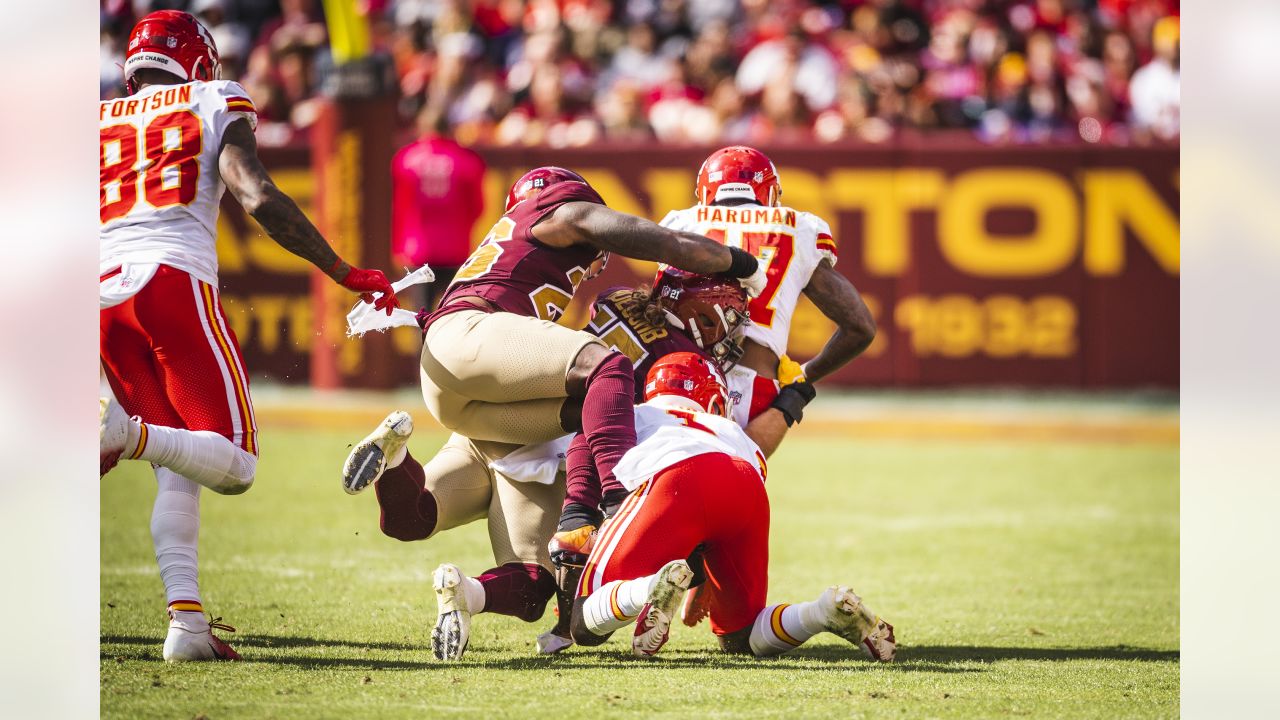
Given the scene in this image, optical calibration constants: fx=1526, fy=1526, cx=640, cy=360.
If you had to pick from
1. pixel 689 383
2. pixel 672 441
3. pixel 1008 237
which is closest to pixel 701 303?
pixel 689 383

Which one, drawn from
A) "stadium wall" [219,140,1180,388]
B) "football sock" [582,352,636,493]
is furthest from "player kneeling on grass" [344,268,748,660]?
"stadium wall" [219,140,1180,388]

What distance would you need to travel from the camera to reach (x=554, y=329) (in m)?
4.29

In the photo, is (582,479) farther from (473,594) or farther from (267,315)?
(267,315)

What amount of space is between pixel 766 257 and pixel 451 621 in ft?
5.36

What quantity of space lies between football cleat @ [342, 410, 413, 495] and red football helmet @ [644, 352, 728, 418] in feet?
2.33

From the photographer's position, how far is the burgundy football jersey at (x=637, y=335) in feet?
15.3

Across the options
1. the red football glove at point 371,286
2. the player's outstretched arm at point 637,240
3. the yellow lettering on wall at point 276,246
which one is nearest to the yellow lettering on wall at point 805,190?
the yellow lettering on wall at point 276,246

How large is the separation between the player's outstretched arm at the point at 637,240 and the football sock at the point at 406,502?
0.80m

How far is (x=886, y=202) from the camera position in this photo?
11.5m

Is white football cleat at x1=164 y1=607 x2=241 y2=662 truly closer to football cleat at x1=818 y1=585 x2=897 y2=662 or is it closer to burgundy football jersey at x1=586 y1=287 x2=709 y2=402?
burgundy football jersey at x1=586 y1=287 x2=709 y2=402

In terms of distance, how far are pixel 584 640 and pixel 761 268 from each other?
1.32 m

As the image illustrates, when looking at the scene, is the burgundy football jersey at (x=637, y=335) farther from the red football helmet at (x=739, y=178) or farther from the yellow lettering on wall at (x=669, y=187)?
the yellow lettering on wall at (x=669, y=187)

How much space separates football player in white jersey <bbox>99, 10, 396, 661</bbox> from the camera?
13.8 feet

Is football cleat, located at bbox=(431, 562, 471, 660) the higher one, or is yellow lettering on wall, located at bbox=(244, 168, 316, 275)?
yellow lettering on wall, located at bbox=(244, 168, 316, 275)
